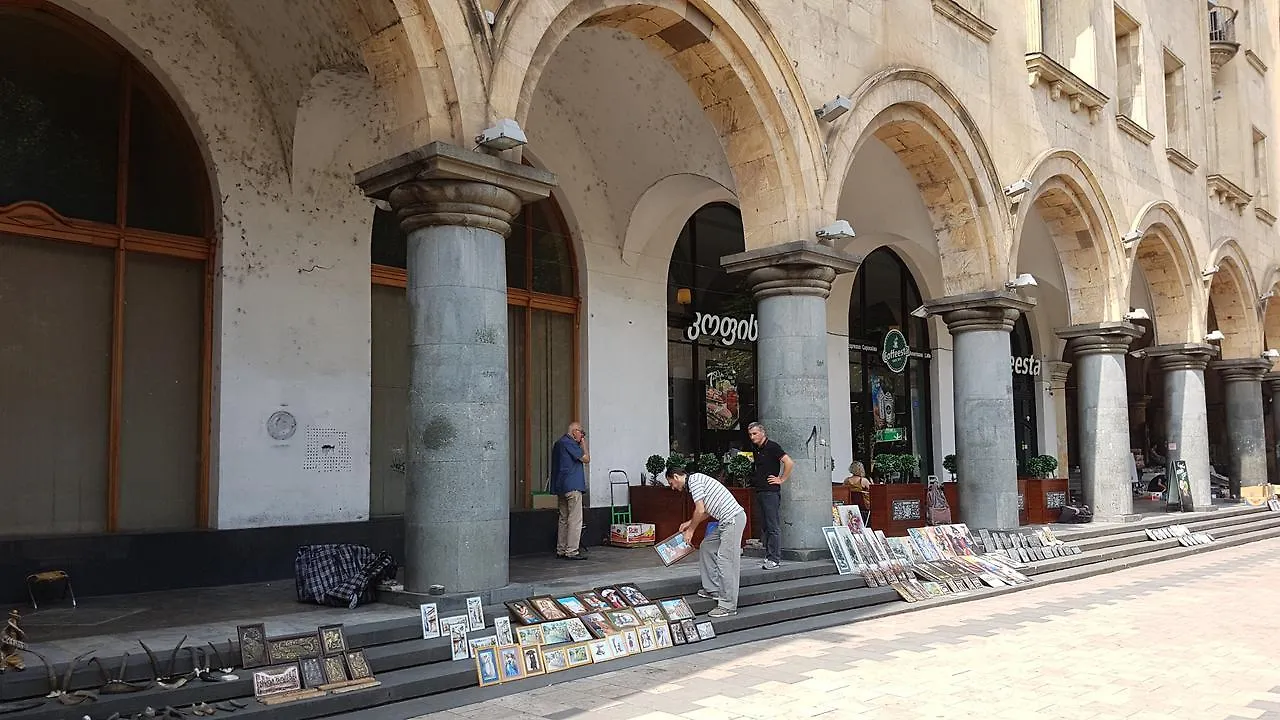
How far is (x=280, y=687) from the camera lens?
212 inches

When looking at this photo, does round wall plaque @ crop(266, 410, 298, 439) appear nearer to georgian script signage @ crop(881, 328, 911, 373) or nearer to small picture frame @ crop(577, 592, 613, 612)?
small picture frame @ crop(577, 592, 613, 612)

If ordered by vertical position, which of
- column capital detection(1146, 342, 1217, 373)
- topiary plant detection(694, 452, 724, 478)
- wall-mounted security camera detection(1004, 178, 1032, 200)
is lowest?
topiary plant detection(694, 452, 724, 478)

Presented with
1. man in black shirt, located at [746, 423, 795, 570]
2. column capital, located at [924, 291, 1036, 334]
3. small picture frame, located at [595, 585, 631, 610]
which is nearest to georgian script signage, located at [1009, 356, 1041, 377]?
column capital, located at [924, 291, 1036, 334]

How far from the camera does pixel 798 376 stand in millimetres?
10023

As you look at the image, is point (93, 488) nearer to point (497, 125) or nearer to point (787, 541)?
point (497, 125)

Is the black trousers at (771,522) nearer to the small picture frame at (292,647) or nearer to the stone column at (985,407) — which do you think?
the stone column at (985,407)

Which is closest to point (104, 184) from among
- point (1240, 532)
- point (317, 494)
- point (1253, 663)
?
point (317, 494)

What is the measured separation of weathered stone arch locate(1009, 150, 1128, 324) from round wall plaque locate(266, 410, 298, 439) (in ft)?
36.9

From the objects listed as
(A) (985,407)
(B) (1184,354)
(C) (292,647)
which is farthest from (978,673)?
(B) (1184,354)

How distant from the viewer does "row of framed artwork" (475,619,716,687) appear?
623cm

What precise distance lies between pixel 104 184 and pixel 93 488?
106 inches

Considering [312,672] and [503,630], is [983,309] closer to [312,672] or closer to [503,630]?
[503,630]

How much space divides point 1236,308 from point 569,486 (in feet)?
58.3

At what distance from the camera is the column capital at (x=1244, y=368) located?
20719mm
